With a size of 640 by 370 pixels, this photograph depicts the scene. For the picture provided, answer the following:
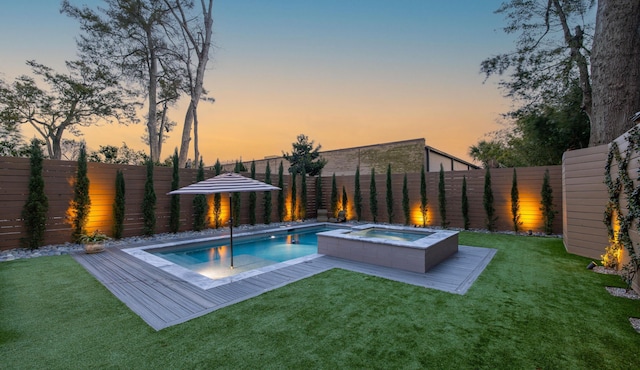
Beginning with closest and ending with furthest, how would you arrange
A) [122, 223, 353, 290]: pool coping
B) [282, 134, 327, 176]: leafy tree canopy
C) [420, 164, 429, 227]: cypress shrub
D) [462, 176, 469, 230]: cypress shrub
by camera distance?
[122, 223, 353, 290]: pool coping → [462, 176, 469, 230]: cypress shrub → [420, 164, 429, 227]: cypress shrub → [282, 134, 327, 176]: leafy tree canopy

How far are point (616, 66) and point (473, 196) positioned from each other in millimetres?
5253

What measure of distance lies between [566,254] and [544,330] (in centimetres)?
478

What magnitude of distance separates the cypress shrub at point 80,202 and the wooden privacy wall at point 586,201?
12.4 meters

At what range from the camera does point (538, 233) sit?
896 cm

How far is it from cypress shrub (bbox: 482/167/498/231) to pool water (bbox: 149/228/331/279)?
6532mm

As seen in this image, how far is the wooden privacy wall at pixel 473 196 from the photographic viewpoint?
29.7ft

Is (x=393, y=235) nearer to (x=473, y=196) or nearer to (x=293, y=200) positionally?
(x=473, y=196)

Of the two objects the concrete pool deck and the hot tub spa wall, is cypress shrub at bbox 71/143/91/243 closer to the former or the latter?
the concrete pool deck

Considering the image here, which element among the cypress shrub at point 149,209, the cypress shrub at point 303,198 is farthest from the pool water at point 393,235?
the cypress shrub at point 303,198

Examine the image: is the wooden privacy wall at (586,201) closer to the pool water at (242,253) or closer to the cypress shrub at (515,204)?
the cypress shrub at (515,204)

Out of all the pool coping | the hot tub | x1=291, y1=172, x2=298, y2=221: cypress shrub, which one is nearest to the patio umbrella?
the pool coping

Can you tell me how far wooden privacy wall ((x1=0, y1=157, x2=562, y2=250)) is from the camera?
6508mm

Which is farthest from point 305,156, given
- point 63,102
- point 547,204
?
point 63,102

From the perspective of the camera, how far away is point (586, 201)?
5.71m
